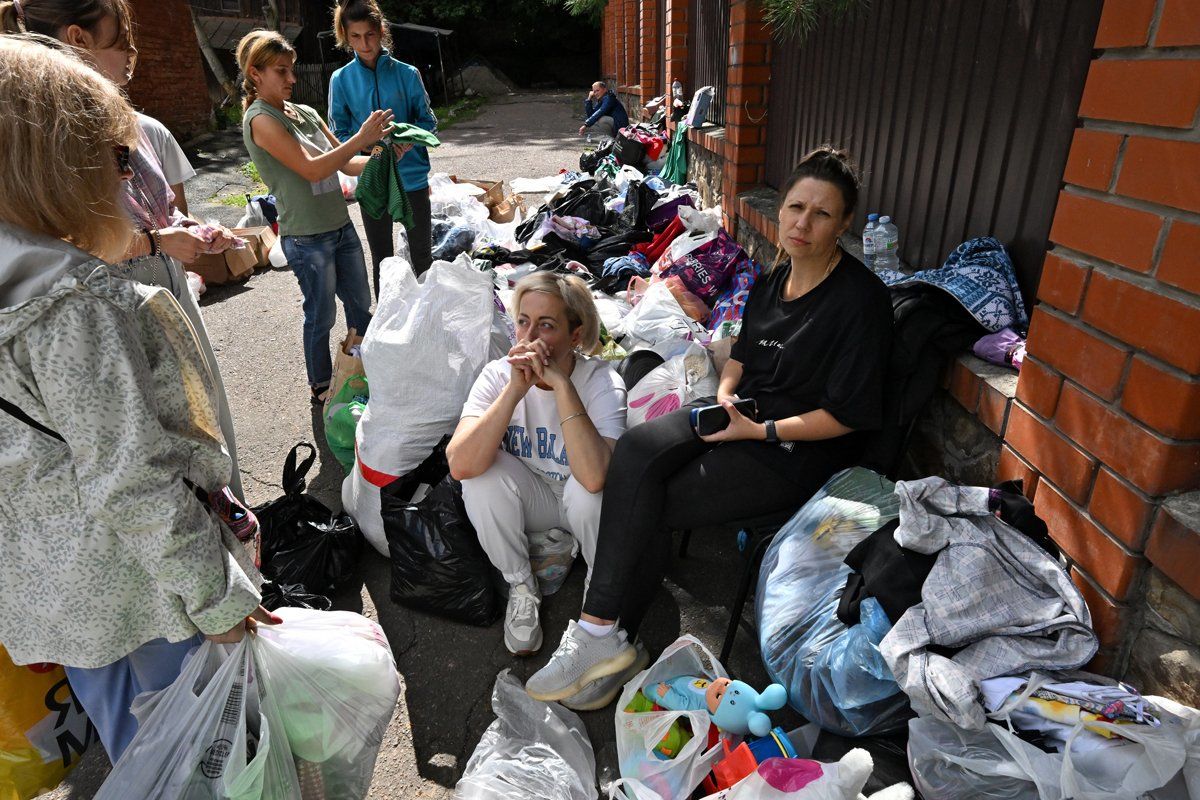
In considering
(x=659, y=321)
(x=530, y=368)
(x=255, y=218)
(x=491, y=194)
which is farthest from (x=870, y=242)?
(x=255, y=218)

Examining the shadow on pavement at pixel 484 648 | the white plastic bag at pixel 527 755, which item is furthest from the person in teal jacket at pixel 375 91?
the white plastic bag at pixel 527 755

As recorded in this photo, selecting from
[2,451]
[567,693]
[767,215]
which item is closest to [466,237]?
[767,215]

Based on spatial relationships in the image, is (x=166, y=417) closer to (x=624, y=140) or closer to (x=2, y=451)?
(x=2, y=451)

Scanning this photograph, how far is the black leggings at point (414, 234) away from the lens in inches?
172

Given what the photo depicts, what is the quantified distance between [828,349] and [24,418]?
75.6 inches

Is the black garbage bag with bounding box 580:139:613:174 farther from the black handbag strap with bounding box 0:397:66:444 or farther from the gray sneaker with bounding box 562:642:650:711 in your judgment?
the black handbag strap with bounding box 0:397:66:444

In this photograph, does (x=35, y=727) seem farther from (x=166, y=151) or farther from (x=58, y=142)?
(x=166, y=151)

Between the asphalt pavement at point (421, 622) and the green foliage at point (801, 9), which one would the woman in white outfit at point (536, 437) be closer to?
the asphalt pavement at point (421, 622)

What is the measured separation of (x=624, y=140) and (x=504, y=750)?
270 inches

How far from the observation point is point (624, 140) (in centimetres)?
765

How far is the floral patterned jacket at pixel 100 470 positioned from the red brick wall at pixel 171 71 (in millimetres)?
13774

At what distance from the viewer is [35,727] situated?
1533 mm

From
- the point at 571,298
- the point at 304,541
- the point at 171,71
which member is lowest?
the point at 304,541

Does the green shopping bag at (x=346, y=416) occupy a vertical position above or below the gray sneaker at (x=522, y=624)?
above
